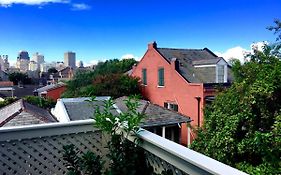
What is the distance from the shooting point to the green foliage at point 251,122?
Answer: 4.18 metres

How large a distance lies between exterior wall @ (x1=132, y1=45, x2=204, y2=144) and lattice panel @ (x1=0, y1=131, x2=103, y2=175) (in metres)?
13.0

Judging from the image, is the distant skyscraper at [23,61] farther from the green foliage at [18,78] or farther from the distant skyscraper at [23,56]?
the green foliage at [18,78]

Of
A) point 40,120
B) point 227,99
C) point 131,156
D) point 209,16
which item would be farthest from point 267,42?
point 209,16

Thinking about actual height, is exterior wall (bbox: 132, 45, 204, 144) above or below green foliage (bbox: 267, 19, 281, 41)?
below

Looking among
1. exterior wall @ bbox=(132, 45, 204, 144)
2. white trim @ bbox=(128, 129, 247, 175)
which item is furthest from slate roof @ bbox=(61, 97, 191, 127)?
white trim @ bbox=(128, 129, 247, 175)

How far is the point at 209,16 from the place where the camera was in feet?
53.7

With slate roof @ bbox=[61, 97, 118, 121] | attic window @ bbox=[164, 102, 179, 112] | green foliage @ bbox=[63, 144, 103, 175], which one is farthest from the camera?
attic window @ bbox=[164, 102, 179, 112]

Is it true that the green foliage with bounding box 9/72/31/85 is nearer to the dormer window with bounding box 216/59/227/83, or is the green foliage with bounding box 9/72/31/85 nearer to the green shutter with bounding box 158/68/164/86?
the green shutter with bounding box 158/68/164/86

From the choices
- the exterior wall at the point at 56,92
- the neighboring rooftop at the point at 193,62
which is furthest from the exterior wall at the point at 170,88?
the exterior wall at the point at 56,92

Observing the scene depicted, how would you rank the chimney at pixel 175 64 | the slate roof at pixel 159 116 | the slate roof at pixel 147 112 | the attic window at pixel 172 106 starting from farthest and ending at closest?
1. the attic window at pixel 172 106
2. the chimney at pixel 175 64
3. the slate roof at pixel 159 116
4. the slate roof at pixel 147 112

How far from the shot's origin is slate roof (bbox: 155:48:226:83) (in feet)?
57.8

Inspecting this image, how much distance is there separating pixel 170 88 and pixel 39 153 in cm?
1601

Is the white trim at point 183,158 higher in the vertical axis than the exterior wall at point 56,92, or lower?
higher

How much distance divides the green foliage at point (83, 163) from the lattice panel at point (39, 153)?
10.8 inches
